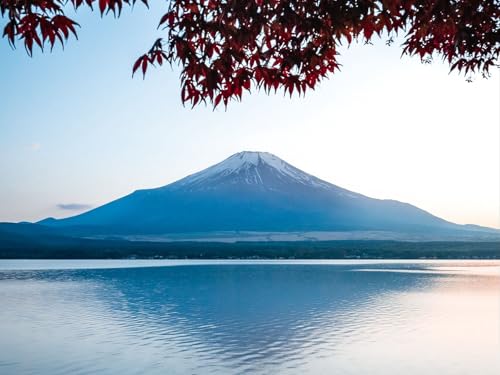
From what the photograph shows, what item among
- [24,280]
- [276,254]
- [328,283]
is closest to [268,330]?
[328,283]

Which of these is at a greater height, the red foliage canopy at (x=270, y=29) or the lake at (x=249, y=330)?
the red foliage canopy at (x=270, y=29)

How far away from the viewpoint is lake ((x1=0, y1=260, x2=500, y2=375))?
1363 centimetres

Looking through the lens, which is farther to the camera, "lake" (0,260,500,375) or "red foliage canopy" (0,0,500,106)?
"lake" (0,260,500,375)

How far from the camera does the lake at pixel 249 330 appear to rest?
44.7ft

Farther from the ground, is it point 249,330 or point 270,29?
point 270,29

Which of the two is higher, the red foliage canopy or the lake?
the red foliage canopy

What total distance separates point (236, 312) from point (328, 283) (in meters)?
14.3

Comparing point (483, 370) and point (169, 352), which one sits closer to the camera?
point (483, 370)

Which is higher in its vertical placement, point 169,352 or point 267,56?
point 267,56

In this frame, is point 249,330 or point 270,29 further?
point 249,330

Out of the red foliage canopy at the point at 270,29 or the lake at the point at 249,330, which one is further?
the lake at the point at 249,330

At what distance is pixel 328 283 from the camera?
35844 mm

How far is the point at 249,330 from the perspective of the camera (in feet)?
59.7

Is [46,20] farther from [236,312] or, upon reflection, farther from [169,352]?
[236,312]
